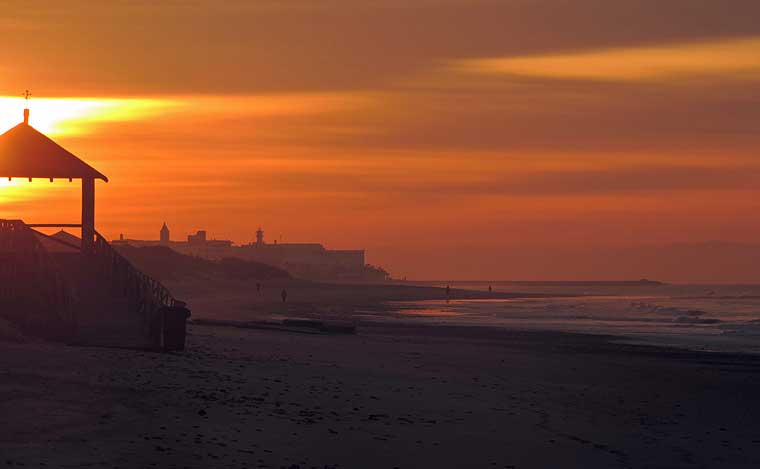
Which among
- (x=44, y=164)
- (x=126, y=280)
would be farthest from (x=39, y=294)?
(x=44, y=164)

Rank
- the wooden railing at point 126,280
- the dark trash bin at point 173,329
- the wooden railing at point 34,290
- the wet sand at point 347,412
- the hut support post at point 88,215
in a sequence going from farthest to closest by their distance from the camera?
the hut support post at point 88,215
the wooden railing at point 126,280
the dark trash bin at point 173,329
the wooden railing at point 34,290
the wet sand at point 347,412

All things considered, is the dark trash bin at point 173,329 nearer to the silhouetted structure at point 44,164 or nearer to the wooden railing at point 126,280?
the wooden railing at point 126,280

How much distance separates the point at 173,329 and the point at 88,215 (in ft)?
22.2

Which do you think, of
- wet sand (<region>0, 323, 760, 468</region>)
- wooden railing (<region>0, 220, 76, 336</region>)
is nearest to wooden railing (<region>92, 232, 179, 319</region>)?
wet sand (<region>0, 323, 760, 468</region>)

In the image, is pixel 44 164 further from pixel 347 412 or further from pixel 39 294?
pixel 347 412

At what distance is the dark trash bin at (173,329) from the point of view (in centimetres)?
2750

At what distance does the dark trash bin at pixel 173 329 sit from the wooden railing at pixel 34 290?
2.27 m

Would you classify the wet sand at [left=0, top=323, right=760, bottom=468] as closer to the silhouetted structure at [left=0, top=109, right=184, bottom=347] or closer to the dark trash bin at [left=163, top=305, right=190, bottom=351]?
the dark trash bin at [left=163, top=305, right=190, bottom=351]

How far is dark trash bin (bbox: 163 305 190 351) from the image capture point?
90.2 ft

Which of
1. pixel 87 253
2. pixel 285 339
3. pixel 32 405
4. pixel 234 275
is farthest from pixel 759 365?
pixel 234 275

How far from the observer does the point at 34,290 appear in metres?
27.4

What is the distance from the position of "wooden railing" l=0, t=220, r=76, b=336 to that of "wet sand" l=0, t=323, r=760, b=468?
7.43 ft

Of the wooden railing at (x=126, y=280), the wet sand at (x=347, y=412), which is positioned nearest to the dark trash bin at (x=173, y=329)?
the wet sand at (x=347, y=412)

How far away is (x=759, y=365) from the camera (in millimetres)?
37062
